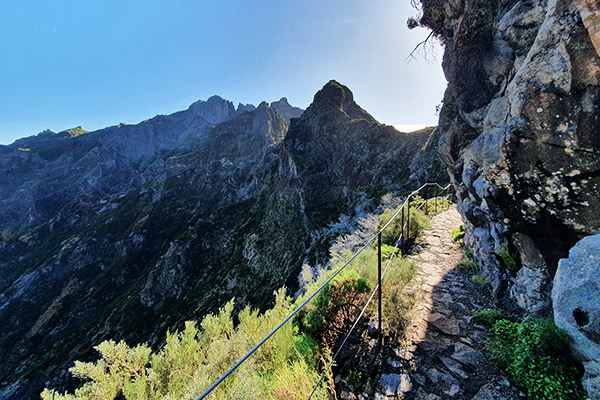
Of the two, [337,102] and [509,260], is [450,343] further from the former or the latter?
[337,102]

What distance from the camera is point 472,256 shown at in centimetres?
586

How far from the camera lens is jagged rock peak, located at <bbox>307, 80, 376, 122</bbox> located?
7312 centimetres

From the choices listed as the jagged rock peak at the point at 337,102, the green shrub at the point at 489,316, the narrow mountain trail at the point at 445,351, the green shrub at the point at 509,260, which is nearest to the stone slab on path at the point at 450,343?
the narrow mountain trail at the point at 445,351

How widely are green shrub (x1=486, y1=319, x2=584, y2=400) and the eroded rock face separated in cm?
62

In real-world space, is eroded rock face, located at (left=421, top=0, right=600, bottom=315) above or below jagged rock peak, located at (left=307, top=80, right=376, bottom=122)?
below

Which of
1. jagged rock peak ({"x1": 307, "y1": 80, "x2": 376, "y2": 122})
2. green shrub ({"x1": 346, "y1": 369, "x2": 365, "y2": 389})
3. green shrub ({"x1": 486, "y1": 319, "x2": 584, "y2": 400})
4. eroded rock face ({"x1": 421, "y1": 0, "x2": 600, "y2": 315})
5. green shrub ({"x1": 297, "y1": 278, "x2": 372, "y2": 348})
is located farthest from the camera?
jagged rock peak ({"x1": 307, "y1": 80, "x2": 376, "y2": 122})

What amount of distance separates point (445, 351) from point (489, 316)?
1041 mm

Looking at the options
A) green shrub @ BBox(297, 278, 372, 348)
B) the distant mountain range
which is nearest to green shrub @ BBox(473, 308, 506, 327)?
green shrub @ BBox(297, 278, 372, 348)

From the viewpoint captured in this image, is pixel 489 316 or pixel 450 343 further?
pixel 489 316

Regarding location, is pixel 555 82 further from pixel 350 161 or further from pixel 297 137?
pixel 297 137

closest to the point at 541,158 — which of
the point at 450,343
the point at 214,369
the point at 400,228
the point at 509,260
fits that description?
the point at 509,260

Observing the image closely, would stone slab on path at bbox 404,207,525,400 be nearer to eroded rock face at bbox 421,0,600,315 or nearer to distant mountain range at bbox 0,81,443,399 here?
eroded rock face at bbox 421,0,600,315

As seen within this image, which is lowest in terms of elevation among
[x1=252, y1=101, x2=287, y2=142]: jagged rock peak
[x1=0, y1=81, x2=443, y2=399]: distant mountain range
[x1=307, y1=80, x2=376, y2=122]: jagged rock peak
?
[x1=0, y1=81, x2=443, y2=399]: distant mountain range

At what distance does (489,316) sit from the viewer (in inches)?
144
